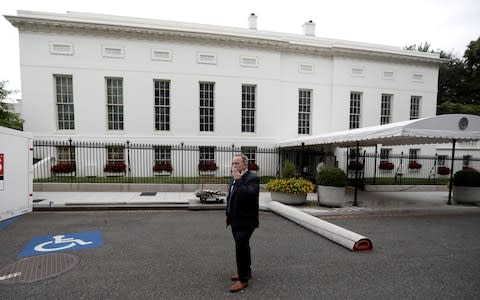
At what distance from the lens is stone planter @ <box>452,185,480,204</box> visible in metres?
10.4

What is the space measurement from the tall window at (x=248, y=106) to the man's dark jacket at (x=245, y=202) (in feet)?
47.7

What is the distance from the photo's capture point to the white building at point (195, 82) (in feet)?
49.7

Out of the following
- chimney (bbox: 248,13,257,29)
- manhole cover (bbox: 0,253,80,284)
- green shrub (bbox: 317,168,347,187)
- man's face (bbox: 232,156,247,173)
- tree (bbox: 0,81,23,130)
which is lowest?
manhole cover (bbox: 0,253,80,284)

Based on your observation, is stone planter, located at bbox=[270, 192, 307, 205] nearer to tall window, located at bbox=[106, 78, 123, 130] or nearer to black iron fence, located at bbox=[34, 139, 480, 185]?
black iron fence, located at bbox=[34, 139, 480, 185]

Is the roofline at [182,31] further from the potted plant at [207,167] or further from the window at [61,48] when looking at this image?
the potted plant at [207,167]

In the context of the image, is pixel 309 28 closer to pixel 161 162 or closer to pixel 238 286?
pixel 161 162

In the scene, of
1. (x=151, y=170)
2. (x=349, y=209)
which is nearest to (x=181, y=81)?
(x=151, y=170)

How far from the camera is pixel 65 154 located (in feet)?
50.3

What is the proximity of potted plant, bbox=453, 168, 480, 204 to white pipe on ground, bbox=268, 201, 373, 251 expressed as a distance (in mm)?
8524

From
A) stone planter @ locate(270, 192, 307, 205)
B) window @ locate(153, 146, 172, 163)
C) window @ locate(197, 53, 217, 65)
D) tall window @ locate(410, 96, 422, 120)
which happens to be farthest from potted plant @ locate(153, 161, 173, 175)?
tall window @ locate(410, 96, 422, 120)

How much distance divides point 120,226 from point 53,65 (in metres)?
13.9

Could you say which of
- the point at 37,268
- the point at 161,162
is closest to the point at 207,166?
the point at 161,162

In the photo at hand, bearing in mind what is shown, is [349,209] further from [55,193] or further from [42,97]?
[42,97]

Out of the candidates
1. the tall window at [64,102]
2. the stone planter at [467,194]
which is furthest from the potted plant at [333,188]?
the tall window at [64,102]
